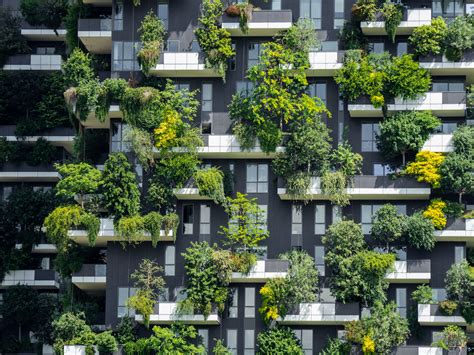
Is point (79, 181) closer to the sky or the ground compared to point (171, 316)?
closer to the sky

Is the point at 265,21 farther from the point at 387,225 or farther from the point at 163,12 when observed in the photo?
the point at 387,225

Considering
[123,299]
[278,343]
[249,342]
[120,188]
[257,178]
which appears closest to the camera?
[278,343]

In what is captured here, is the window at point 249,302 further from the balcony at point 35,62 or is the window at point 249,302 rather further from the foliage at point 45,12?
the foliage at point 45,12

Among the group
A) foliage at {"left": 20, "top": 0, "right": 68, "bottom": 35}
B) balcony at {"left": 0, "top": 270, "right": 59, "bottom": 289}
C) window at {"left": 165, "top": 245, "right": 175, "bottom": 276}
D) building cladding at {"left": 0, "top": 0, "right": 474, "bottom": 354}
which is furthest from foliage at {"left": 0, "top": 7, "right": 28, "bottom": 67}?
window at {"left": 165, "top": 245, "right": 175, "bottom": 276}

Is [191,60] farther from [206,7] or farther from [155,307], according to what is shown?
[155,307]

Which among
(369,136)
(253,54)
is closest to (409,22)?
(369,136)

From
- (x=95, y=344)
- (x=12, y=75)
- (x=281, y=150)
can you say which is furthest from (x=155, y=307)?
(x=12, y=75)
